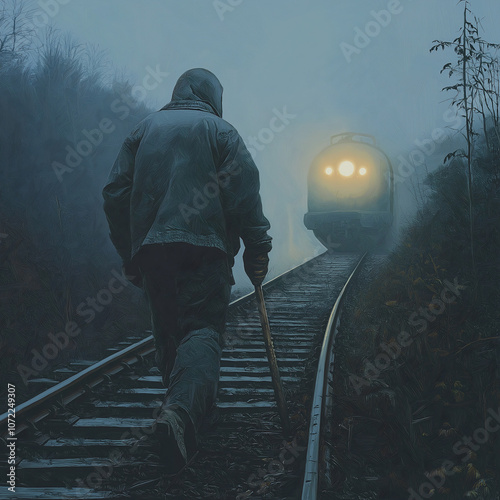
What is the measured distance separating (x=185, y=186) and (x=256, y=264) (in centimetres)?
75

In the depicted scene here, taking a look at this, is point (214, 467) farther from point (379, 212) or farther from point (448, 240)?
point (379, 212)

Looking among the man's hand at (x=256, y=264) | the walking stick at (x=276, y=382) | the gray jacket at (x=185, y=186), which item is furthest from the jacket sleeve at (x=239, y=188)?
the walking stick at (x=276, y=382)

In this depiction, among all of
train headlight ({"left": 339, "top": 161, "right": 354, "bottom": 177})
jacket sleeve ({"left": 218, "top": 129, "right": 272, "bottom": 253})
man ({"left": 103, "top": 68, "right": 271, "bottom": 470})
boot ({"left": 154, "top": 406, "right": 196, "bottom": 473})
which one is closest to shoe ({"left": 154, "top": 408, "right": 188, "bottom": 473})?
boot ({"left": 154, "top": 406, "right": 196, "bottom": 473})

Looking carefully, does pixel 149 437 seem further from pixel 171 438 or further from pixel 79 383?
pixel 79 383

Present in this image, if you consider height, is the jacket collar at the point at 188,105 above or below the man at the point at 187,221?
above

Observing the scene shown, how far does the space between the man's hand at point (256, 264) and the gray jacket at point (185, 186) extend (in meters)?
0.07

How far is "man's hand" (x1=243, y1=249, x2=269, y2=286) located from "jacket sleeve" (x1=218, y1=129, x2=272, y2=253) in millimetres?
157

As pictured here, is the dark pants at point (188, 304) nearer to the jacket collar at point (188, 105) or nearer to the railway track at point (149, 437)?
the railway track at point (149, 437)

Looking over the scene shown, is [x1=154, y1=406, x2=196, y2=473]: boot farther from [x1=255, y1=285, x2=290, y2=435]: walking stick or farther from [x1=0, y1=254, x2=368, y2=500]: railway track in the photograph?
[x1=255, y1=285, x2=290, y2=435]: walking stick

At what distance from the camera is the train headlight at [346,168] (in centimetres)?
1577

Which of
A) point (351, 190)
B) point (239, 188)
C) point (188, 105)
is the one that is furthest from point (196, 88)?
point (351, 190)

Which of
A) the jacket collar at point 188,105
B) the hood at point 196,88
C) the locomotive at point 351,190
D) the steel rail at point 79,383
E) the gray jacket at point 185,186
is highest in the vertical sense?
the locomotive at point 351,190

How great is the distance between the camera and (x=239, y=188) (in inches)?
118

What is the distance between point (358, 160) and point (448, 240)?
914cm
